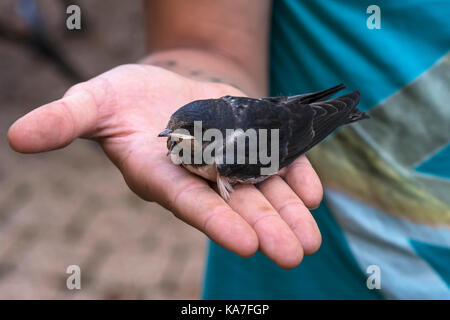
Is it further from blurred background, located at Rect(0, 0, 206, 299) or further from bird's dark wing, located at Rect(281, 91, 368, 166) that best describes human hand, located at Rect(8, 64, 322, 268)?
blurred background, located at Rect(0, 0, 206, 299)

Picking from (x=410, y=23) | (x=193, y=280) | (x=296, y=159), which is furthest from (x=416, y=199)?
(x=193, y=280)

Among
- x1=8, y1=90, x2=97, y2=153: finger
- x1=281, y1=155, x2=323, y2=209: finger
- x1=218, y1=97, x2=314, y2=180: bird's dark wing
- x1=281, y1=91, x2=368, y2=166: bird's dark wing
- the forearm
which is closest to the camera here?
x1=8, y1=90, x2=97, y2=153: finger

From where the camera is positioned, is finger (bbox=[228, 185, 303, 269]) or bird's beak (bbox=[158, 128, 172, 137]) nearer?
finger (bbox=[228, 185, 303, 269])

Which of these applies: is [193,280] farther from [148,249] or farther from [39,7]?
[39,7]

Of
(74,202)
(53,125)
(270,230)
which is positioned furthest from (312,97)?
(74,202)

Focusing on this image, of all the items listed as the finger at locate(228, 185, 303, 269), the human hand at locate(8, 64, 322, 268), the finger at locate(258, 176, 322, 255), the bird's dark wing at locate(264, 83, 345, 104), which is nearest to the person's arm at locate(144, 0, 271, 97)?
the bird's dark wing at locate(264, 83, 345, 104)

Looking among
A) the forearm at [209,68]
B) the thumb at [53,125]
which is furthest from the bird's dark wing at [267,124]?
the thumb at [53,125]

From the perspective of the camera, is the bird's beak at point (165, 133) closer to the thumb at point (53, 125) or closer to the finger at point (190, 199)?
the finger at point (190, 199)

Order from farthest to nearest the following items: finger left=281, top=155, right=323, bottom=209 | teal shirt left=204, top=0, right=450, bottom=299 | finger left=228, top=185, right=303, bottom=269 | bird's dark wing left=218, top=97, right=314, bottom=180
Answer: teal shirt left=204, top=0, right=450, bottom=299, bird's dark wing left=218, top=97, right=314, bottom=180, finger left=281, top=155, right=323, bottom=209, finger left=228, top=185, right=303, bottom=269
